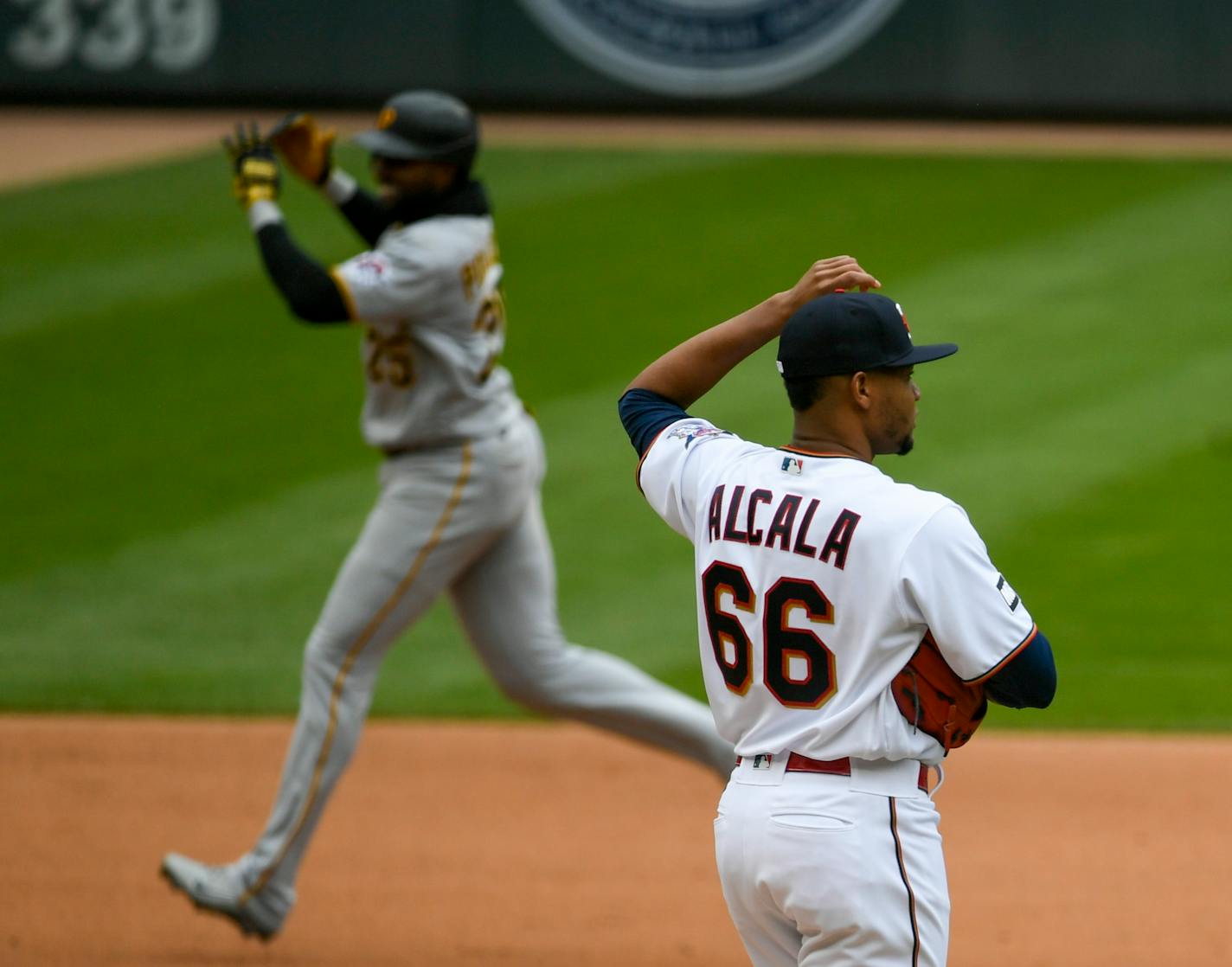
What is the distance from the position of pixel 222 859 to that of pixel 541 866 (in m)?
0.92

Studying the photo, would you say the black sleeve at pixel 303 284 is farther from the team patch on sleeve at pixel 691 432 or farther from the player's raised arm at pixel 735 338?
the team patch on sleeve at pixel 691 432

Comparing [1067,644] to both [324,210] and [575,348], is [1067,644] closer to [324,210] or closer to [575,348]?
[575,348]

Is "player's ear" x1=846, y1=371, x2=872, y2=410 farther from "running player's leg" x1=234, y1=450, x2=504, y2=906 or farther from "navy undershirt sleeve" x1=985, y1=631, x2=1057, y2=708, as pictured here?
"running player's leg" x1=234, y1=450, x2=504, y2=906

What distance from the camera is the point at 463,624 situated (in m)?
5.10

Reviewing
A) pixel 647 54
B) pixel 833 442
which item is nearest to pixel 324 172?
pixel 833 442

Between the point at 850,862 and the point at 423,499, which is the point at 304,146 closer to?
the point at 423,499

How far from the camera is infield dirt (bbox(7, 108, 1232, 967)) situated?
470 centimetres

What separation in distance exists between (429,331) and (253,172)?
620mm

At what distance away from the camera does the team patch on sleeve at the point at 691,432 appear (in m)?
3.19

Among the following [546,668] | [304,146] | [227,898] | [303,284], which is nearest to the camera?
[227,898]

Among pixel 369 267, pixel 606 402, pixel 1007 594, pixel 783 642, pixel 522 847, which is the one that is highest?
pixel 1007 594

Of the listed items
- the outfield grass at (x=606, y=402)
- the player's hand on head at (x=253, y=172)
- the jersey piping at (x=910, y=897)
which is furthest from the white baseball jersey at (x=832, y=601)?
the outfield grass at (x=606, y=402)

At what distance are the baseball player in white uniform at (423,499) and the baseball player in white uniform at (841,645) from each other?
1.87 meters

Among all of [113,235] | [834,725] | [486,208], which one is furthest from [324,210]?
[834,725]
